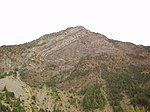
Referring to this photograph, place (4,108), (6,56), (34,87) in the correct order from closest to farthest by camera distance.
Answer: (4,108), (34,87), (6,56)

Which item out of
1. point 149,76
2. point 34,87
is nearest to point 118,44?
point 149,76

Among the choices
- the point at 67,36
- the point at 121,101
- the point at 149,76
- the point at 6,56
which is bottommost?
the point at 121,101

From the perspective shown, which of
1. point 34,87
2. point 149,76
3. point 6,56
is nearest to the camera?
point 34,87

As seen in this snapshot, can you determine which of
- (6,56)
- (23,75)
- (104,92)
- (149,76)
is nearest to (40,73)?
(23,75)

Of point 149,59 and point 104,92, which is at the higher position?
point 149,59

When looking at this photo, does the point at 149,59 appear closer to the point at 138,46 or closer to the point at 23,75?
the point at 138,46

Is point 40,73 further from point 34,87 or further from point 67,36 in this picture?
point 67,36

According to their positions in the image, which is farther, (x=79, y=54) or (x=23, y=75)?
(x=79, y=54)

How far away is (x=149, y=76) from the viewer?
123 metres

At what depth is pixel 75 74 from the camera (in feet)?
421

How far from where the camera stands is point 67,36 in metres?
160

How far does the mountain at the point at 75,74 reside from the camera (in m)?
107

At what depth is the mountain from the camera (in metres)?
107

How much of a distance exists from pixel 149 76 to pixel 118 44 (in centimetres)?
3489
